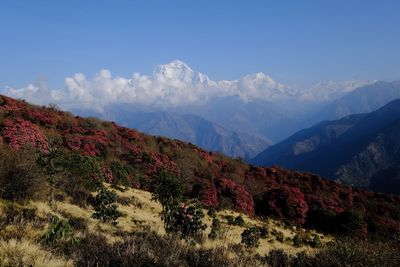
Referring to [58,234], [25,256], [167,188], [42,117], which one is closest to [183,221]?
[167,188]

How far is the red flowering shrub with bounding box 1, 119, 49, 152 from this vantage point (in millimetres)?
29016

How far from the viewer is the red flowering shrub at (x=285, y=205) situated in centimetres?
3356

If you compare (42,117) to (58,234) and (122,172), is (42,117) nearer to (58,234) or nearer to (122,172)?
(122,172)

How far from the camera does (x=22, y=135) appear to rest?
29750 mm

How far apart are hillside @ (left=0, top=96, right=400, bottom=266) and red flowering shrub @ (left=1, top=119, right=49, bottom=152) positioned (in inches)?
3.6

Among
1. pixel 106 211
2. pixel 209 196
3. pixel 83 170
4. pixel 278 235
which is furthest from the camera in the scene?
pixel 209 196

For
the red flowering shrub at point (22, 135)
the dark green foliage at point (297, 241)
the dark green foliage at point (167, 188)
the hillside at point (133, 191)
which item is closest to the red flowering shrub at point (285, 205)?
the hillside at point (133, 191)

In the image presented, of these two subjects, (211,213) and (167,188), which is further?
(211,213)

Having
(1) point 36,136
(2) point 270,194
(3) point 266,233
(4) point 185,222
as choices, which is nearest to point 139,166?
(1) point 36,136

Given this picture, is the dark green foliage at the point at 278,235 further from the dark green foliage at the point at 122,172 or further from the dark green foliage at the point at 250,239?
the dark green foliage at the point at 122,172

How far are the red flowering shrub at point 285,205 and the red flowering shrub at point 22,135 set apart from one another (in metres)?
18.4

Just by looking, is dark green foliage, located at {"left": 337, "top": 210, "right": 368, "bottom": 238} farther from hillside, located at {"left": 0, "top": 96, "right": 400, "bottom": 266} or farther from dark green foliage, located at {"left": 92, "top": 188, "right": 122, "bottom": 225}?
dark green foliage, located at {"left": 92, "top": 188, "right": 122, "bottom": 225}

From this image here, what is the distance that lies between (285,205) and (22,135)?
21.4 meters

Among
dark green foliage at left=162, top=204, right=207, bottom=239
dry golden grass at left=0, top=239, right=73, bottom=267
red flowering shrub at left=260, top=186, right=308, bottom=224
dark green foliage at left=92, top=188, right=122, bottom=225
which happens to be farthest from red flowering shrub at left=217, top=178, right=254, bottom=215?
dry golden grass at left=0, top=239, right=73, bottom=267
